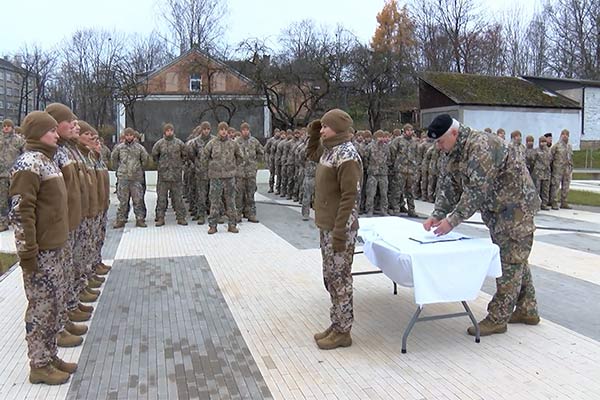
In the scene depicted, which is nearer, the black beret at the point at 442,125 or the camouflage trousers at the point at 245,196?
the black beret at the point at 442,125

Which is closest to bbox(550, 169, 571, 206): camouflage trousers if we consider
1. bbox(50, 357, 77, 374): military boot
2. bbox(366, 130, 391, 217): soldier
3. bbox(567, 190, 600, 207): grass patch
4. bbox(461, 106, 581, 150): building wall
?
bbox(567, 190, 600, 207): grass patch

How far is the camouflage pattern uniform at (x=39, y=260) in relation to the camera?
3.96 meters

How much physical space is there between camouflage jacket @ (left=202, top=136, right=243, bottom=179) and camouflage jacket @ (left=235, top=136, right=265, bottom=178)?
31.9 inches

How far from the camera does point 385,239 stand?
5.19 meters

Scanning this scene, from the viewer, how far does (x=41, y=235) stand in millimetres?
4098

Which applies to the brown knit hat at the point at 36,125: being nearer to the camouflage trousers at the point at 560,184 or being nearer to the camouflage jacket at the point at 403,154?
the camouflage jacket at the point at 403,154

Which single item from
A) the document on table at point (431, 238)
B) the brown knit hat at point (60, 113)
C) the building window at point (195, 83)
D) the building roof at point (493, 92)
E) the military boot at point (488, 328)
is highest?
the building window at point (195, 83)

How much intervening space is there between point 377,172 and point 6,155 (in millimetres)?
7976

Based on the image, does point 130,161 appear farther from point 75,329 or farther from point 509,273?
point 509,273

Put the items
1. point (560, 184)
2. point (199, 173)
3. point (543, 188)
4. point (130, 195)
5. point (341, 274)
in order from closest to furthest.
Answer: point (341, 274), point (130, 195), point (199, 173), point (543, 188), point (560, 184)

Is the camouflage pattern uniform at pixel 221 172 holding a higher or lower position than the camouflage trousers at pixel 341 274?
higher

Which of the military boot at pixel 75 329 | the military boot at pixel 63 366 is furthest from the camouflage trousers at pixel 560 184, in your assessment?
the military boot at pixel 63 366

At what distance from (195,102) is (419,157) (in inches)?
894

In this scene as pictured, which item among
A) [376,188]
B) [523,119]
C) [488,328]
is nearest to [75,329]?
[488,328]
